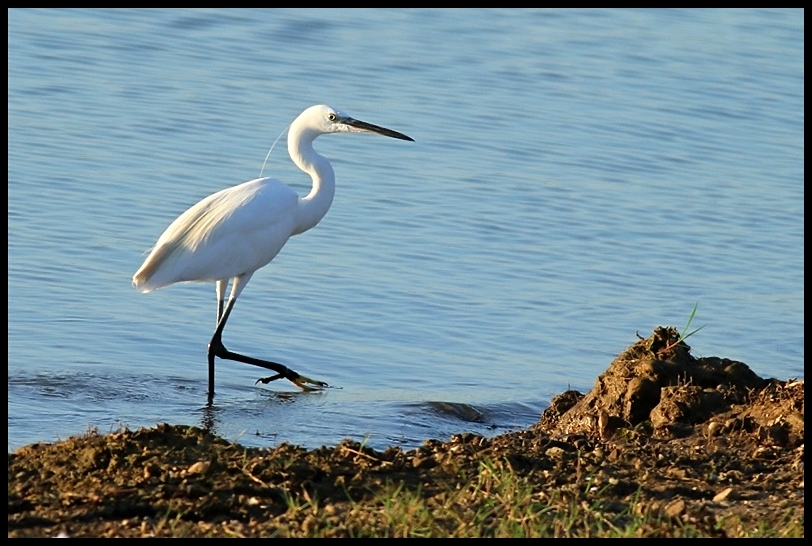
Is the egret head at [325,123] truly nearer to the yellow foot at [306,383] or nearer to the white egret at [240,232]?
the white egret at [240,232]

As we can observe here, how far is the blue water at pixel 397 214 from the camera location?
822 cm

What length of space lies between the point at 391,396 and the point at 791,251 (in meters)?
5.09

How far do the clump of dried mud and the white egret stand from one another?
9.88 feet

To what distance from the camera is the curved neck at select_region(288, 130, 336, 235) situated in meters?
9.07

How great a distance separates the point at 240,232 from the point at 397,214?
3073 millimetres

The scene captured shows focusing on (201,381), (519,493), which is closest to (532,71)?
(201,381)

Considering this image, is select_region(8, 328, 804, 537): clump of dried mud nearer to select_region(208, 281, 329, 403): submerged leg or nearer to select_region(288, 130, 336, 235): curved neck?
select_region(208, 281, 329, 403): submerged leg

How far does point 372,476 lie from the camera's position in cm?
472

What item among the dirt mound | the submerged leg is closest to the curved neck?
the submerged leg

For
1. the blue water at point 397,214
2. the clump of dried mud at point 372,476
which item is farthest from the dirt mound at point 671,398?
the blue water at point 397,214

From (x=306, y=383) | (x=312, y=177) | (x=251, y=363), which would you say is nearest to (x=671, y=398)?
(x=306, y=383)

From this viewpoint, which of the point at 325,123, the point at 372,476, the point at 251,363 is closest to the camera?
the point at 372,476

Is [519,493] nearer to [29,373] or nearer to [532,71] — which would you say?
[29,373]

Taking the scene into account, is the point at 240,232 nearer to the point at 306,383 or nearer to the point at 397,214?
the point at 306,383
